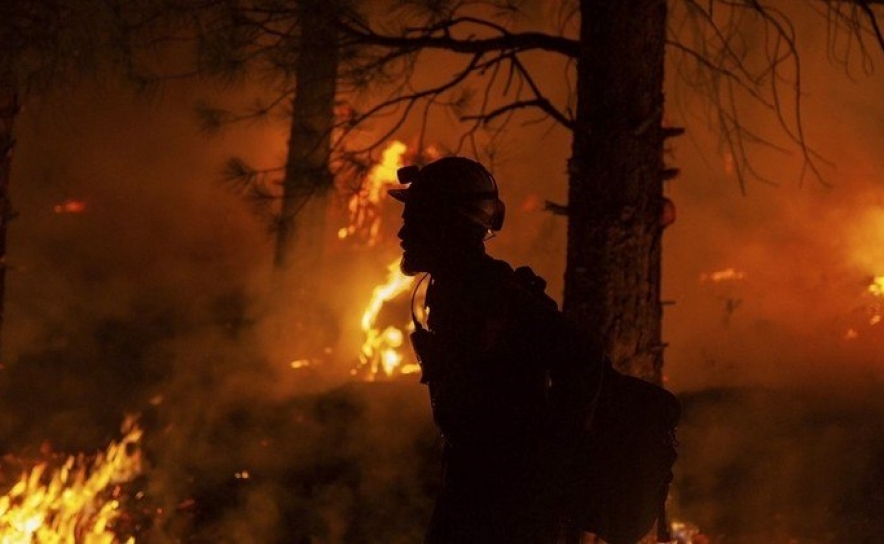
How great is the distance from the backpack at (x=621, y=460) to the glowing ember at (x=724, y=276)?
23.3ft

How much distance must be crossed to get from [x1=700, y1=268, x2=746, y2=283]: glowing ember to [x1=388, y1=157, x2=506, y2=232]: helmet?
7301 mm

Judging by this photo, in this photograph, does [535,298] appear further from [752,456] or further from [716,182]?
[716,182]

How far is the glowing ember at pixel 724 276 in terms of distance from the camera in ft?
31.4

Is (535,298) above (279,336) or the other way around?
the other way around

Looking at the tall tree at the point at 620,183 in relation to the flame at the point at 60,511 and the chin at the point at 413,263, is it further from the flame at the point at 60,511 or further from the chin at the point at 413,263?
the flame at the point at 60,511

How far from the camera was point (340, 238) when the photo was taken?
11172 millimetres

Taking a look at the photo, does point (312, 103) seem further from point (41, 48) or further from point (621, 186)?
point (621, 186)

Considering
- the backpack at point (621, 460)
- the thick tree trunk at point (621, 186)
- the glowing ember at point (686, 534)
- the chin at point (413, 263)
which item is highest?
the thick tree trunk at point (621, 186)

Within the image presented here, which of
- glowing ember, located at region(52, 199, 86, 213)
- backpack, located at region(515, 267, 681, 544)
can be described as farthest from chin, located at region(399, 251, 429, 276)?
glowing ember, located at region(52, 199, 86, 213)

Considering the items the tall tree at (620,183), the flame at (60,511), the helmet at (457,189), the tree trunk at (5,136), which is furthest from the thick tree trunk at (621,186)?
the tree trunk at (5,136)

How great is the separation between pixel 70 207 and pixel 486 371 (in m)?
12.1

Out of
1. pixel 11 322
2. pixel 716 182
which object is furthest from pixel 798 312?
pixel 11 322

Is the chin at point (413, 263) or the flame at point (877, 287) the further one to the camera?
the flame at point (877, 287)

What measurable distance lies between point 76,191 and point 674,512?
10.4m
